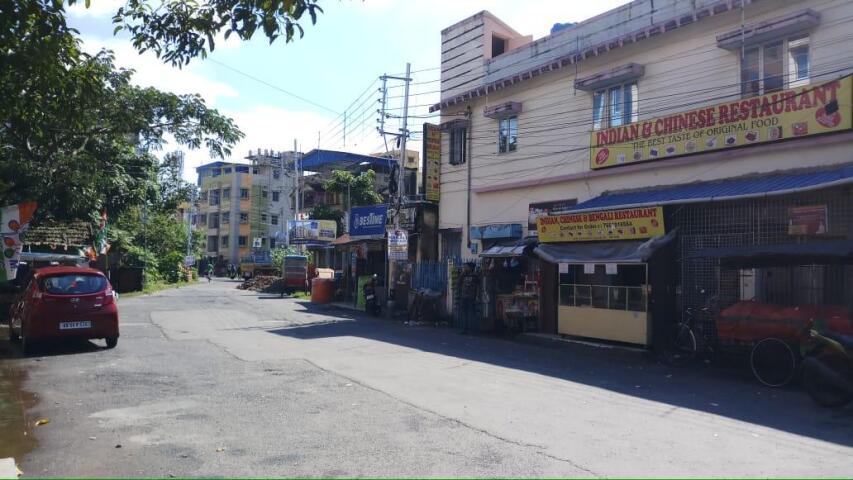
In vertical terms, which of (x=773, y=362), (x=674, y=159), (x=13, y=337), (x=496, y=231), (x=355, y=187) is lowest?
(x=13, y=337)

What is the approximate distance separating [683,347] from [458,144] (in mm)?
11061

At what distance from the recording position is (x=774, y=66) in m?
12.7

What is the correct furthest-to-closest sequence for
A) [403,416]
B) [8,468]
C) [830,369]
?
1. [830,369]
2. [403,416]
3. [8,468]

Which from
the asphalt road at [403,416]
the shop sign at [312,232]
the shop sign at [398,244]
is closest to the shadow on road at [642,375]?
the asphalt road at [403,416]

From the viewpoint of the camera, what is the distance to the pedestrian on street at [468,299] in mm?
17953

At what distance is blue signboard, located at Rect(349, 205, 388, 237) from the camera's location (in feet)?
83.5

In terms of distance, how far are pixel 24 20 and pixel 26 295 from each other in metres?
7.21

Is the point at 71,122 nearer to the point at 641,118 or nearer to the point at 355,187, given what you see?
the point at 641,118

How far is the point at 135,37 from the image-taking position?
811 centimetres

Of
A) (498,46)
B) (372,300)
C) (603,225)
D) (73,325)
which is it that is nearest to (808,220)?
(603,225)

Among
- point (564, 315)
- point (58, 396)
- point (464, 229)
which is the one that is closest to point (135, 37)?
point (58, 396)

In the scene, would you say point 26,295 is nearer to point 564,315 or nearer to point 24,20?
point 24,20

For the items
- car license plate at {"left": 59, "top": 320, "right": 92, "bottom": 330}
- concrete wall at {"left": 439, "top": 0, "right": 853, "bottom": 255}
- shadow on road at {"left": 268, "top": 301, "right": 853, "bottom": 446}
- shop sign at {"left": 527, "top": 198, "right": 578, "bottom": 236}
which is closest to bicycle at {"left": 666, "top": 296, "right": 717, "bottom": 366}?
shadow on road at {"left": 268, "top": 301, "right": 853, "bottom": 446}

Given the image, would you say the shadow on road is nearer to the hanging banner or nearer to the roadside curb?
the hanging banner
